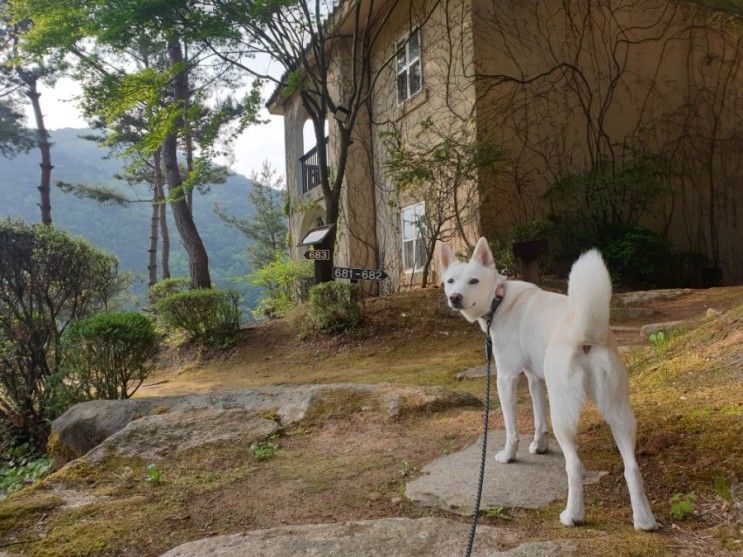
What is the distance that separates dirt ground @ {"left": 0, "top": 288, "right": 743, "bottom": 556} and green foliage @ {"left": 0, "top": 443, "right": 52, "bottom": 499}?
2.14 m

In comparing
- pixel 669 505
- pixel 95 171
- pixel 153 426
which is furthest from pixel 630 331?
pixel 95 171

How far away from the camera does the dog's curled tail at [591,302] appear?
2.35 metres

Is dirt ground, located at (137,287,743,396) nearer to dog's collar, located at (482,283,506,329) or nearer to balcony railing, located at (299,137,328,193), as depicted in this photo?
dog's collar, located at (482,283,506,329)

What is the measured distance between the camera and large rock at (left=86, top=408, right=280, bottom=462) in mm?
4164

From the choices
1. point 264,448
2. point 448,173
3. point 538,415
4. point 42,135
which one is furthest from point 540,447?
point 42,135

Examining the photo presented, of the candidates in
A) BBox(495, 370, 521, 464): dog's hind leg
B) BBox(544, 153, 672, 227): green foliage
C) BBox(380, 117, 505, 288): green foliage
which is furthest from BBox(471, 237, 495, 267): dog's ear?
BBox(544, 153, 672, 227): green foliage

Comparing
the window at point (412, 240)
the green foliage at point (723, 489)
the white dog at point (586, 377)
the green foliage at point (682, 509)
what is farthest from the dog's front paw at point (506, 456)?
the window at point (412, 240)

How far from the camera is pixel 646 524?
2.33 meters

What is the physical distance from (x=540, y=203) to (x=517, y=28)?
13.4ft

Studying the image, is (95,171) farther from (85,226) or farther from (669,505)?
(669,505)

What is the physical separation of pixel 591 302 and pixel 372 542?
55.2 inches

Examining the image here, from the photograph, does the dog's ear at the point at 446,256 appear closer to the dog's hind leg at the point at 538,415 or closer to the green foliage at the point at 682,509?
the dog's hind leg at the point at 538,415

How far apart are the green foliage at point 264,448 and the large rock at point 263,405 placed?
0.45 m

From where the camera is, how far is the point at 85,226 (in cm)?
8581
